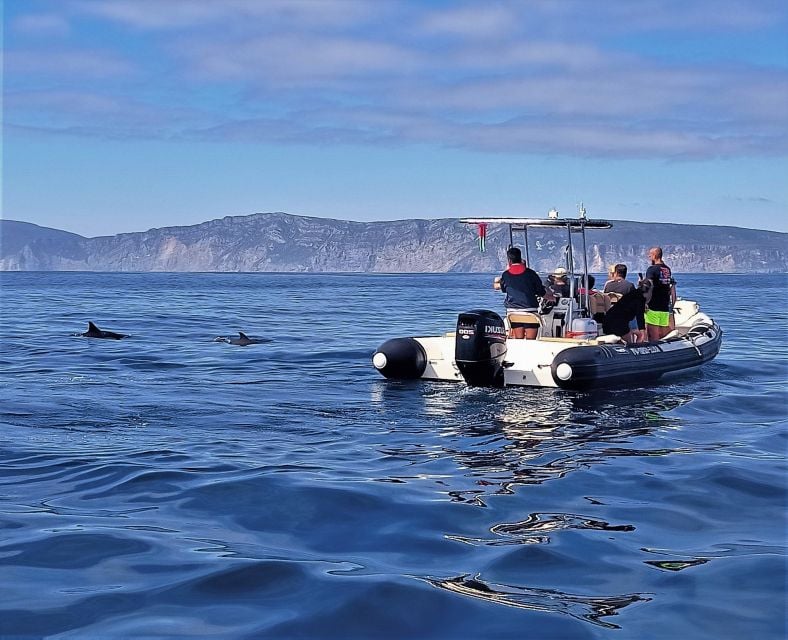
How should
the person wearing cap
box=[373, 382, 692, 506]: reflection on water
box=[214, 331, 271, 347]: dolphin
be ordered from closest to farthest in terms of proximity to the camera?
box=[373, 382, 692, 506]: reflection on water, the person wearing cap, box=[214, 331, 271, 347]: dolphin

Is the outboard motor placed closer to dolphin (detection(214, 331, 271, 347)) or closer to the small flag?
the small flag

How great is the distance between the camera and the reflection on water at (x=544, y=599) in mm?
5707

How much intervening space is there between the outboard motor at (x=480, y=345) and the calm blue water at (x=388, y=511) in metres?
0.38

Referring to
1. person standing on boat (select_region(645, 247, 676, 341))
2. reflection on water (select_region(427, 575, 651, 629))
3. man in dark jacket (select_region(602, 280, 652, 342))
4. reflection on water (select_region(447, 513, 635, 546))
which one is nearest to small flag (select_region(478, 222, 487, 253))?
man in dark jacket (select_region(602, 280, 652, 342))

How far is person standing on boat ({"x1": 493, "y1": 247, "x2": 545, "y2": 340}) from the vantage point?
16.2m

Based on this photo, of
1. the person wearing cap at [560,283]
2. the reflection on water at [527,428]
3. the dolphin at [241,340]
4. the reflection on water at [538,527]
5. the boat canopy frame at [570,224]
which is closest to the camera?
the reflection on water at [538,527]

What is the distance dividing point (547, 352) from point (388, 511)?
7.88 metres

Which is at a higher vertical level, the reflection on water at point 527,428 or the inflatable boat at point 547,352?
the inflatable boat at point 547,352

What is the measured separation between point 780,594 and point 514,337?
413 inches

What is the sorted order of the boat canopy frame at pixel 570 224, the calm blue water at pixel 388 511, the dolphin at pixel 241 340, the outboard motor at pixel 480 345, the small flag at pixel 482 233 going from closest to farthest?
the calm blue water at pixel 388 511 → the outboard motor at pixel 480 345 → the boat canopy frame at pixel 570 224 → the small flag at pixel 482 233 → the dolphin at pixel 241 340

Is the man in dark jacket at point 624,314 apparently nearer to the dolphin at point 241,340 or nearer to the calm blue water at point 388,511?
the calm blue water at point 388,511

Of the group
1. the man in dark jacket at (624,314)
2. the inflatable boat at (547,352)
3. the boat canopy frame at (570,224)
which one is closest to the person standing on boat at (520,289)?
the inflatable boat at (547,352)

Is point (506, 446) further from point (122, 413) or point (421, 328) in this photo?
point (421, 328)

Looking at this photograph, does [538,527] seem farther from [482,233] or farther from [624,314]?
[482,233]
